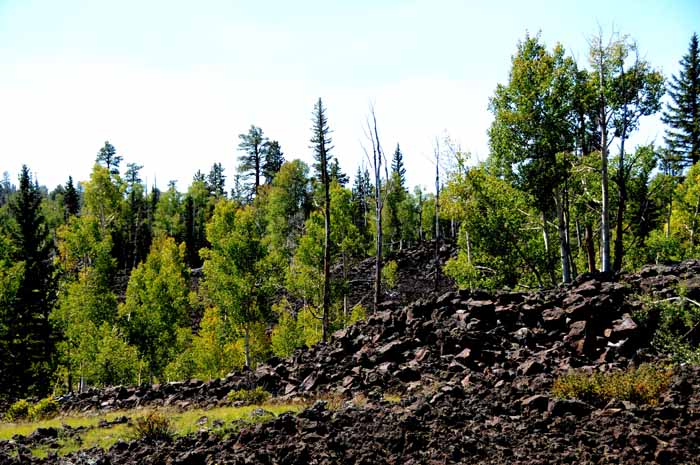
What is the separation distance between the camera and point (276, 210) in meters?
58.3

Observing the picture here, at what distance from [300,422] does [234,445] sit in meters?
1.36

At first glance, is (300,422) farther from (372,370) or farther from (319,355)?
(319,355)

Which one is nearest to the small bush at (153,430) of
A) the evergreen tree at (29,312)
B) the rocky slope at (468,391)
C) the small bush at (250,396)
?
the rocky slope at (468,391)

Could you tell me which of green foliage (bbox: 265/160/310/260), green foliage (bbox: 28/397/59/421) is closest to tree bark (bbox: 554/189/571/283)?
green foliage (bbox: 28/397/59/421)

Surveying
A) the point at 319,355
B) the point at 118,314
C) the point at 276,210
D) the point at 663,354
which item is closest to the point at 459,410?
the point at 663,354

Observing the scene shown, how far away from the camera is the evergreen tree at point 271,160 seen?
7212 cm

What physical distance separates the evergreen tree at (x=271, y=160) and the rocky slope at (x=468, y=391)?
55067mm

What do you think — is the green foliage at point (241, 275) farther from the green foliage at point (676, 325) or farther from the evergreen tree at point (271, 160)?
the evergreen tree at point (271, 160)

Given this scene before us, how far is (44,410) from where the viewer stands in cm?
1795

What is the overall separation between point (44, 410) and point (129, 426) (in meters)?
7.62

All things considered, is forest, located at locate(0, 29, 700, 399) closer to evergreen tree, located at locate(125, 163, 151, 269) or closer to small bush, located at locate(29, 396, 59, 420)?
small bush, located at locate(29, 396, 59, 420)

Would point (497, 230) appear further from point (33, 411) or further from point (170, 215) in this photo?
point (170, 215)

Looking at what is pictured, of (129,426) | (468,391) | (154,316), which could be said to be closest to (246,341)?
(154,316)

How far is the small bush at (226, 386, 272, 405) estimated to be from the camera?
15.1 metres
